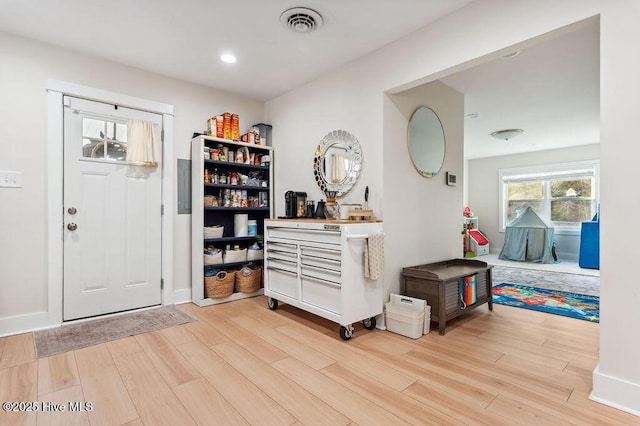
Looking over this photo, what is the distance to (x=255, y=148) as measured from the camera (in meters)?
4.04

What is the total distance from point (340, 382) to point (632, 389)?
1499mm

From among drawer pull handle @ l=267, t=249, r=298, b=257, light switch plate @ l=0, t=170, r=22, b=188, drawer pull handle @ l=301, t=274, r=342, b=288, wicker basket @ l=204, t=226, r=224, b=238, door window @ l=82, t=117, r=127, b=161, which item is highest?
door window @ l=82, t=117, r=127, b=161

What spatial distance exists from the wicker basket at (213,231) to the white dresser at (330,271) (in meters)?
0.87

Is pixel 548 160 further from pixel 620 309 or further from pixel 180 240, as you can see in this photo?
pixel 180 240

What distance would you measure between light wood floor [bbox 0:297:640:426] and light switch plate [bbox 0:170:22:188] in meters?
1.25

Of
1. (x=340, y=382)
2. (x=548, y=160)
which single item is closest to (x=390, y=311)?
(x=340, y=382)

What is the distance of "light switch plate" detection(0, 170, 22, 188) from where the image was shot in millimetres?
2618

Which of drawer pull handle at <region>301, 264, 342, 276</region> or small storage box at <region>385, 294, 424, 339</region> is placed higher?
drawer pull handle at <region>301, 264, 342, 276</region>

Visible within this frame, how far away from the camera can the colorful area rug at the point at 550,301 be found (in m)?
3.23

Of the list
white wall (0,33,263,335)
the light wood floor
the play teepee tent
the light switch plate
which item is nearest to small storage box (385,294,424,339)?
the light wood floor

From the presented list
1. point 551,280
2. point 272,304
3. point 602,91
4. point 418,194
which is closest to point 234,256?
point 272,304

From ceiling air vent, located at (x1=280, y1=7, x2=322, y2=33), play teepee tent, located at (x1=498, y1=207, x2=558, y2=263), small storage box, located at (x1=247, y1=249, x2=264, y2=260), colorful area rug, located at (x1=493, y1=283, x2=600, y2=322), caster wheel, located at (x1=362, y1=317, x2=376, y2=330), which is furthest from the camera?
play teepee tent, located at (x1=498, y1=207, x2=558, y2=263)

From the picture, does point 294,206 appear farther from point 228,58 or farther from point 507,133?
point 507,133

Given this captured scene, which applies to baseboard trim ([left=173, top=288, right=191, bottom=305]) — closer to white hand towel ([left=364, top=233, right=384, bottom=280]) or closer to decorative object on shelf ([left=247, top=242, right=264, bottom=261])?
decorative object on shelf ([left=247, top=242, right=264, bottom=261])
